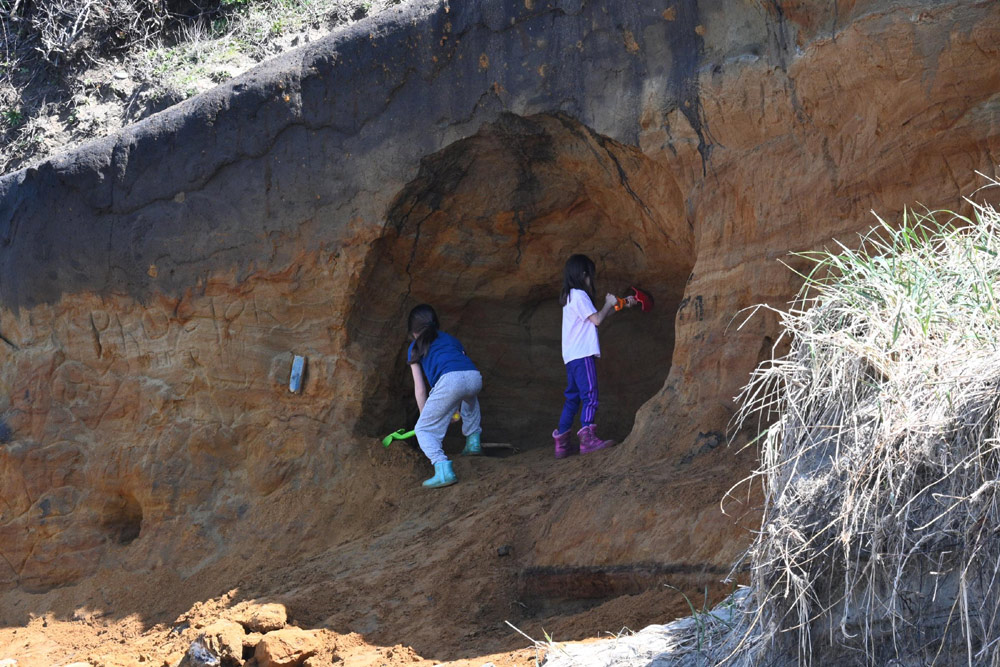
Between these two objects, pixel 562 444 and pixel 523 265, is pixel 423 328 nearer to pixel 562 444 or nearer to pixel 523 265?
pixel 523 265

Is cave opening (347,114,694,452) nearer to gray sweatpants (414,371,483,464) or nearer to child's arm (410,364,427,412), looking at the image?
child's arm (410,364,427,412)

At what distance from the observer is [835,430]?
3031 mm

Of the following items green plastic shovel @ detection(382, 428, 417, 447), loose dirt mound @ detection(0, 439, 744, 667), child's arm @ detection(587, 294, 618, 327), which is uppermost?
child's arm @ detection(587, 294, 618, 327)

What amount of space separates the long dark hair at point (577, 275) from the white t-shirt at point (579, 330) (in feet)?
0.16

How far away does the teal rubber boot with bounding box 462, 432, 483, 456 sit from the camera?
7.09 metres

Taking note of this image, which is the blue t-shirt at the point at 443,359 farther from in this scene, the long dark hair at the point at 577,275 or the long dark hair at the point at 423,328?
the long dark hair at the point at 577,275

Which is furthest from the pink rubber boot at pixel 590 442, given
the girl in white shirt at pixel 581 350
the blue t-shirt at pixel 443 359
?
the blue t-shirt at pixel 443 359

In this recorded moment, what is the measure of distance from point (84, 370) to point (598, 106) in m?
4.30

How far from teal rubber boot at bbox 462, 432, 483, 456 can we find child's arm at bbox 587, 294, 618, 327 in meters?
1.22

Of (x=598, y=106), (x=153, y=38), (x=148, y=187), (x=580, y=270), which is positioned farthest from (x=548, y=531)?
(x=153, y=38)

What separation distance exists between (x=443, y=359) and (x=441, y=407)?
1.08 ft

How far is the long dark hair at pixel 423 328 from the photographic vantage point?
7020mm

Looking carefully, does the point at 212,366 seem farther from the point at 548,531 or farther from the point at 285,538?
the point at 548,531

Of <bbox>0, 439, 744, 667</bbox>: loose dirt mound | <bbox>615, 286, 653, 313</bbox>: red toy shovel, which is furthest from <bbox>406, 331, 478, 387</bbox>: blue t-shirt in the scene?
<bbox>615, 286, 653, 313</bbox>: red toy shovel
